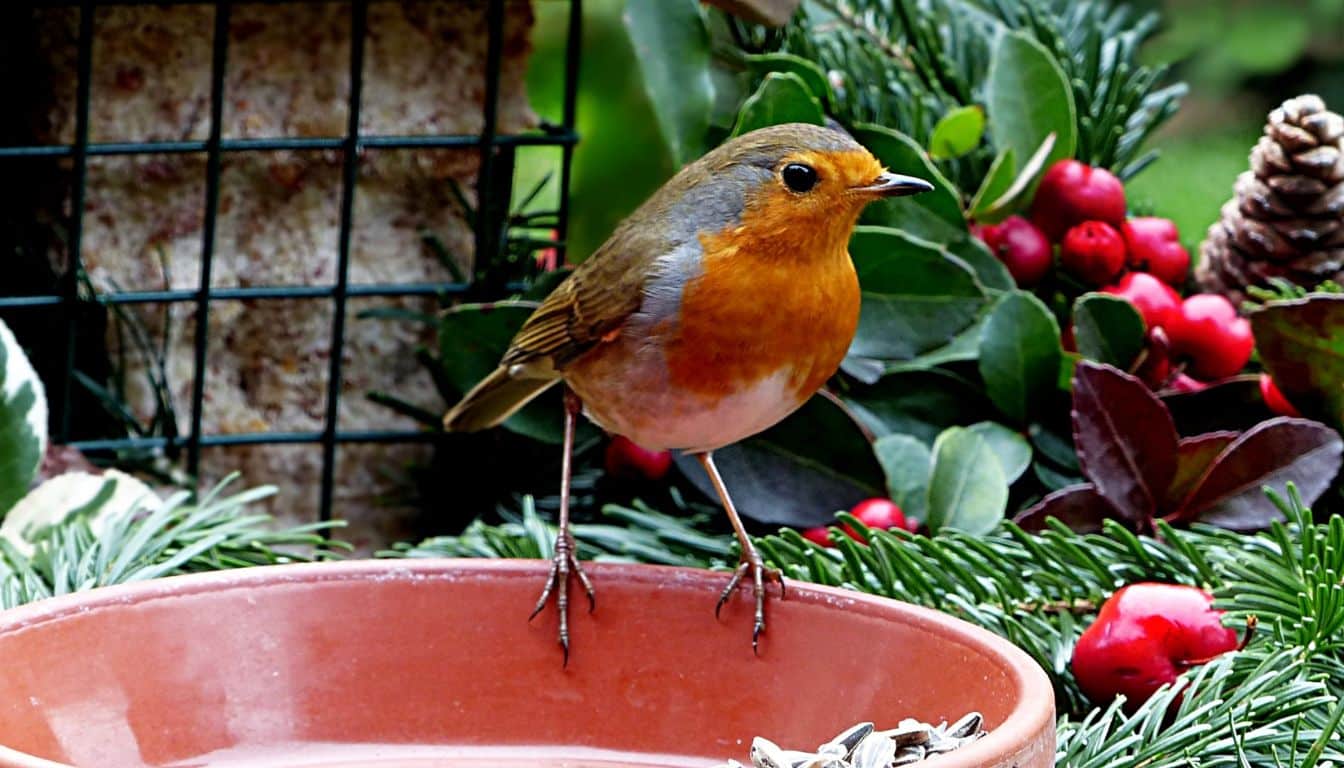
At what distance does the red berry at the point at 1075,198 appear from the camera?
6.34 feet

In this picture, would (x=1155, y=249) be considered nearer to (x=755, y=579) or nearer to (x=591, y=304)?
(x=591, y=304)

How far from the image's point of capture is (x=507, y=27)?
212cm

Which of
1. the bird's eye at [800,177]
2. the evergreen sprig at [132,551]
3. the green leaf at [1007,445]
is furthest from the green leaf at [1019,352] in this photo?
the evergreen sprig at [132,551]

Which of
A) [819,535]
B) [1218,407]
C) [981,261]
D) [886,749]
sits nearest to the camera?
[886,749]

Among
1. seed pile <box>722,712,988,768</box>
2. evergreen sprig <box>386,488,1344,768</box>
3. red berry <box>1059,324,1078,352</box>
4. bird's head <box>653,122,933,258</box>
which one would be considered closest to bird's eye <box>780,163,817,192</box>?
bird's head <box>653,122,933,258</box>

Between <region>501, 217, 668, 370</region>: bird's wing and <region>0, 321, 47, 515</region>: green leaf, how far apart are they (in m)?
0.45

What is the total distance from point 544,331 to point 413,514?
0.54m

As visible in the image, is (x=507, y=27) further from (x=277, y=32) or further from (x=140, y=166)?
(x=140, y=166)

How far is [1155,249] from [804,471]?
20.4 inches

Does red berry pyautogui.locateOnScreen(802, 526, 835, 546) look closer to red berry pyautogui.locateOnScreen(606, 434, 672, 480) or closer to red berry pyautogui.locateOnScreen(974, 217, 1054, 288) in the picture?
red berry pyautogui.locateOnScreen(606, 434, 672, 480)

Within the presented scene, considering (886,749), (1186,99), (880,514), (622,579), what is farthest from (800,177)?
(1186,99)

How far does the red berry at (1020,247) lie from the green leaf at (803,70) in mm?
235

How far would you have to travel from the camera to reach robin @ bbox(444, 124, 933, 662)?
1459mm

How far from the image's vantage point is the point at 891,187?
58.2 inches
